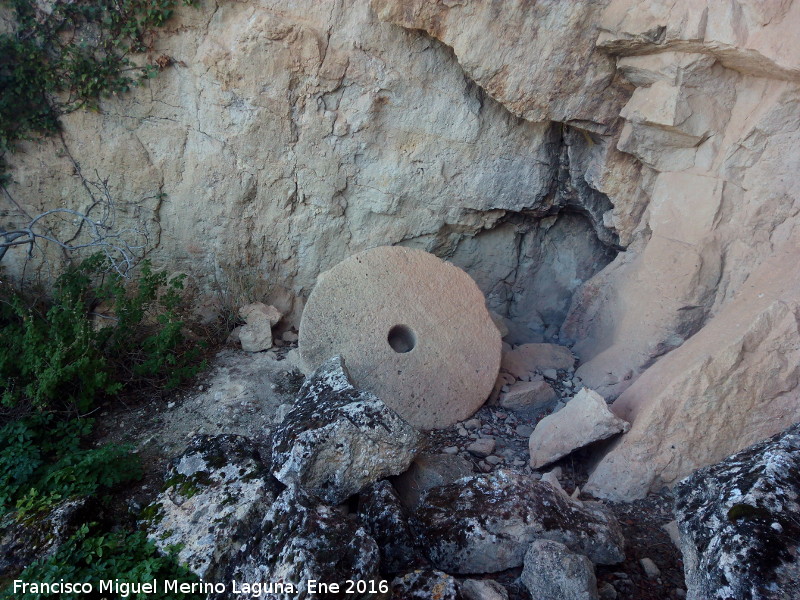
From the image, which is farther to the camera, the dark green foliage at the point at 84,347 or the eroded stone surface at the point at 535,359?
the eroded stone surface at the point at 535,359

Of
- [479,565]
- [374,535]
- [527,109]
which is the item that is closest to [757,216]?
[527,109]

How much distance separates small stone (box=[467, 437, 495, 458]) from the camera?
144 inches

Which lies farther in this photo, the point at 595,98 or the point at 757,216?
the point at 595,98

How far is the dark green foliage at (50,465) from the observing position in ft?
9.17

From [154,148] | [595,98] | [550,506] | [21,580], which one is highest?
[595,98]

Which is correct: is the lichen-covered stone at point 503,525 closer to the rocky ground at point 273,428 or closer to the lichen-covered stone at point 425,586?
the rocky ground at point 273,428

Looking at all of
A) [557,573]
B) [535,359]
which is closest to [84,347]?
[557,573]

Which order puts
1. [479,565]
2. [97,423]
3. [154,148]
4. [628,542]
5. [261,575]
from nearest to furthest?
[261,575] → [479,565] → [628,542] → [97,423] → [154,148]

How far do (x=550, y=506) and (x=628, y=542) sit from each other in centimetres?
48

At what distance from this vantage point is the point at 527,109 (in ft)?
14.5

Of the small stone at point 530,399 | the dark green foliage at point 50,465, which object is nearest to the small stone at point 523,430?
the small stone at point 530,399

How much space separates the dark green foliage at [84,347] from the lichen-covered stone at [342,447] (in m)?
1.32

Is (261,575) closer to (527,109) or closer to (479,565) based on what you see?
(479,565)

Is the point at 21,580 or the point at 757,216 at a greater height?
the point at 757,216
